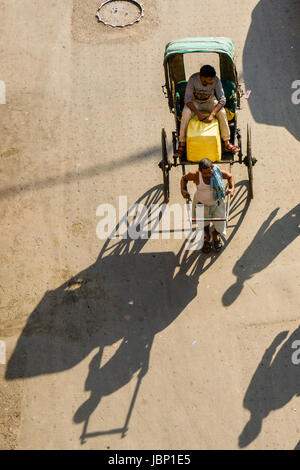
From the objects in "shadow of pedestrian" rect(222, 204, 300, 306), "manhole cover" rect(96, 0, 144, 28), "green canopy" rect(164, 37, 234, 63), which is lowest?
"shadow of pedestrian" rect(222, 204, 300, 306)

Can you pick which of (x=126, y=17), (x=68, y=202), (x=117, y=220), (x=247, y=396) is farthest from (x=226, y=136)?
(x=126, y=17)

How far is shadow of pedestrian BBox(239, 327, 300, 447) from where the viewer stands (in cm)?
700

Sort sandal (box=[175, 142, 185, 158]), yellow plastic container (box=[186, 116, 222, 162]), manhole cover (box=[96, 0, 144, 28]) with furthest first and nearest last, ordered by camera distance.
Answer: manhole cover (box=[96, 0, 144, 28]) → sandal (box=[175, 142, 185, 158]) → yellow plastic container (box=[186, 116, 222, 162])

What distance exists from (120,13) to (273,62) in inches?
128

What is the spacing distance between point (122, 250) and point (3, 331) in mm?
2028

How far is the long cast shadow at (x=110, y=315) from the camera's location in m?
7.50

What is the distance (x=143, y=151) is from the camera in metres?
9.77

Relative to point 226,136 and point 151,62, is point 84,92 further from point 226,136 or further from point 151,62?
point 226,136

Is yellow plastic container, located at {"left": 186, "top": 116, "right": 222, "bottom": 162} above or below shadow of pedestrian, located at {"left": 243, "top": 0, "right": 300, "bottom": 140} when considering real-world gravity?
below

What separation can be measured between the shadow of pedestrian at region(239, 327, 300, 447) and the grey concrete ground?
1 cm

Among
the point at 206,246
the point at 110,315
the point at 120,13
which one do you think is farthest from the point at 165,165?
the point at 120,13

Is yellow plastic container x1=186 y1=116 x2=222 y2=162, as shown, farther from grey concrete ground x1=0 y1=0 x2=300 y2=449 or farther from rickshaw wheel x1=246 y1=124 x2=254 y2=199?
grey concrete ground x1=0 y1=0 x2=300 y2=449

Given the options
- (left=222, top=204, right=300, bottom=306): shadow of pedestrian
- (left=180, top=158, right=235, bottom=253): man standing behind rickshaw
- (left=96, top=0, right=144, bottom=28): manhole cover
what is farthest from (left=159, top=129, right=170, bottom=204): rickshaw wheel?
(left=96, top=0, right=144, bottom=28): manhole cover

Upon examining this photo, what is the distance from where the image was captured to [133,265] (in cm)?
845
